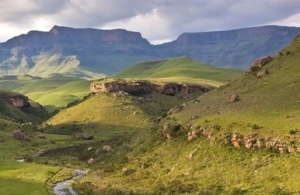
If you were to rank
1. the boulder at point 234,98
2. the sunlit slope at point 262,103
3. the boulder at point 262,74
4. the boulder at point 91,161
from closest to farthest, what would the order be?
the sunlit slope at point 262,103 → the boulder at point 234,98 → the boulder at point 262,74 → the boulder at point 91,161

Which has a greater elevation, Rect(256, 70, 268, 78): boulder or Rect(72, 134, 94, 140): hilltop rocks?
Rect(256, 70, 268, 78): boulder

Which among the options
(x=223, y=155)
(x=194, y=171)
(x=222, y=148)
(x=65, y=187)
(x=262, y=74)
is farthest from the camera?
(x=262, y=74)

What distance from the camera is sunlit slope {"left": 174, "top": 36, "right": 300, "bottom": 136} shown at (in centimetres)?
8381

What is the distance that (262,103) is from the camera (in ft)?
317

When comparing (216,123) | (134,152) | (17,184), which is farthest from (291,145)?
(17,184)

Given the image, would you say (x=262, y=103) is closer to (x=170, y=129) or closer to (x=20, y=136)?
(x=170, y=129)

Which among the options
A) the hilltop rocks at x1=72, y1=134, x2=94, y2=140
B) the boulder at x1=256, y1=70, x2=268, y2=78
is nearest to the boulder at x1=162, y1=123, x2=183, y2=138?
the boulder at x1=256, y1=70, x2=268, y2=78

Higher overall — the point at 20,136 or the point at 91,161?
the point at 20,136

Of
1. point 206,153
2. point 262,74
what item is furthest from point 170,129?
point 262,74

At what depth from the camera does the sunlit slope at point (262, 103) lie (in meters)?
83.8

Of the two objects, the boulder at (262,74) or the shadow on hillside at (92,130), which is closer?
the boulder at (262,74)

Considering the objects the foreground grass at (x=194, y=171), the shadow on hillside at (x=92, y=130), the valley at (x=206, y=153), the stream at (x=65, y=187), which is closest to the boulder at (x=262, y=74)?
the valley at (x=206, y=153)

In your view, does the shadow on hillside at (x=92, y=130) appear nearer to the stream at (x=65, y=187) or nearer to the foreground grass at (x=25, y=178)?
the foreground grass at (x=25, y=178)

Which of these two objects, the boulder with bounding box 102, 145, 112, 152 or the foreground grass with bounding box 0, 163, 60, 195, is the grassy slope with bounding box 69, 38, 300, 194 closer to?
the boulder with bounding box 102, 145, 112, 152
